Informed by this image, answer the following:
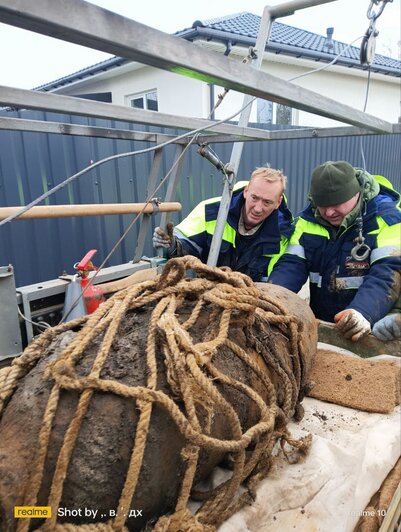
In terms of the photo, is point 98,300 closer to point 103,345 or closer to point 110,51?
point 103,345

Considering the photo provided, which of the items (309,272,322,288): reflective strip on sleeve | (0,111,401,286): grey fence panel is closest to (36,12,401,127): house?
(0,111,401,286): grey fence panel

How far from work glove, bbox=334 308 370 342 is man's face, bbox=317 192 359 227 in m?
0.72

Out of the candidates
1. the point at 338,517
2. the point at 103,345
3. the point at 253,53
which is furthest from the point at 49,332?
the point at 253,53

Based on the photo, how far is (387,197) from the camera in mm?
2676

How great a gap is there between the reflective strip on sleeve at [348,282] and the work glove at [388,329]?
43 cm

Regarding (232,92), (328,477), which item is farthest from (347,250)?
(232,92)

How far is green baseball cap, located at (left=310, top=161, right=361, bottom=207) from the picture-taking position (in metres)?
2.42

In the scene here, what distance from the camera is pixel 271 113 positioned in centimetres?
955

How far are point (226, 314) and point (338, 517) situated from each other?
0.68 metres

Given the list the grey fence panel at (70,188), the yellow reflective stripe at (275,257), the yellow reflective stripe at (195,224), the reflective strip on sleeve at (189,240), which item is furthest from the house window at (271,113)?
the yellow reflective stripe at (275,257)

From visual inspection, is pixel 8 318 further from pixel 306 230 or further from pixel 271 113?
pixel 271 113

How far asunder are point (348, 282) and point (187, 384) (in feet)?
6.18

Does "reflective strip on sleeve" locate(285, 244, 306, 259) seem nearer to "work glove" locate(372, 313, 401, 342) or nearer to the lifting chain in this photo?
"work glove" locate(372, 313, 401, 342)

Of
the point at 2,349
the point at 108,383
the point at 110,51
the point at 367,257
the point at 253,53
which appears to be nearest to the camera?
the point at 110,51
